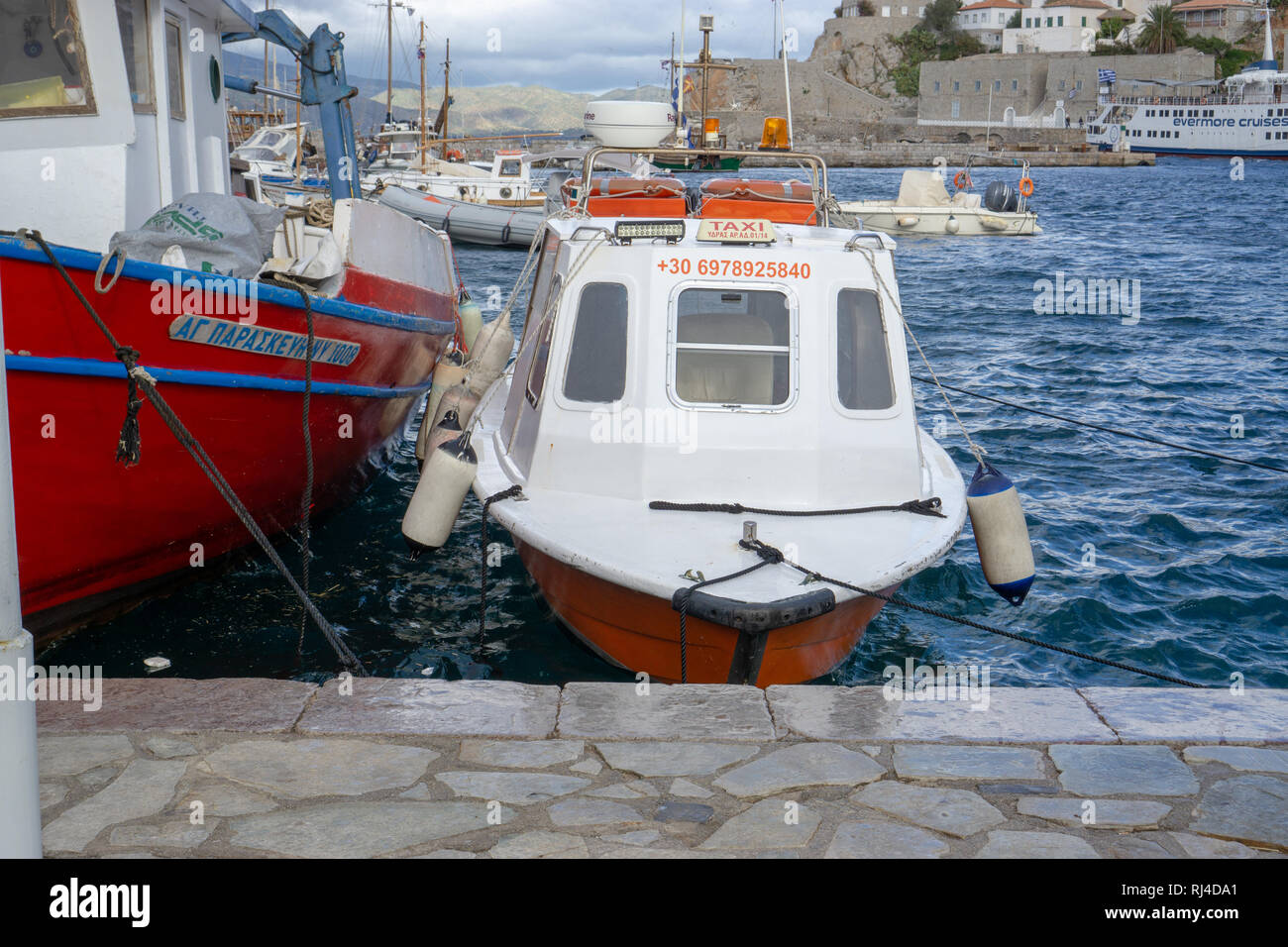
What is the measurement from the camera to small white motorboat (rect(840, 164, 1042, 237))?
114 ft

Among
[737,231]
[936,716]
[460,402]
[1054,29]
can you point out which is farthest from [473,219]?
[1054,29]

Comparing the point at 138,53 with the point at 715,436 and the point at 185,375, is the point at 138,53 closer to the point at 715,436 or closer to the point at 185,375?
the point at 185,375

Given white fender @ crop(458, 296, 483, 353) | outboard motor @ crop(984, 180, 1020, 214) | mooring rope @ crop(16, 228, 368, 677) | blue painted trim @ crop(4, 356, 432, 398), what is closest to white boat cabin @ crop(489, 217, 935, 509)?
mooring rope @ crop(16, 228, 368, 677)

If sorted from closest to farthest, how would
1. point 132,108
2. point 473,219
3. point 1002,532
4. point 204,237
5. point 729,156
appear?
point 132,108 → point 1002,532 → point 204,237 → point 729,156 → point 473,219

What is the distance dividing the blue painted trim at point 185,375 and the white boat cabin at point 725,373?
176 cm

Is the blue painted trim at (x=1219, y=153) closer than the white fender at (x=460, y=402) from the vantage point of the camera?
No

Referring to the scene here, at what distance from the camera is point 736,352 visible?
6.93 meters

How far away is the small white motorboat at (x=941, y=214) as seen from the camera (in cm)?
3481

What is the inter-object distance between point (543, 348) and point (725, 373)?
114cm

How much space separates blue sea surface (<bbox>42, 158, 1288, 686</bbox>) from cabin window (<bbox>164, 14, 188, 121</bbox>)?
11.1 ft

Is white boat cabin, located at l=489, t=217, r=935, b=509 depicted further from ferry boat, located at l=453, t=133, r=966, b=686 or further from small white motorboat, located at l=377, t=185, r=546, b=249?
small white motorboat, located at l=377, t=185, r=546, b=249

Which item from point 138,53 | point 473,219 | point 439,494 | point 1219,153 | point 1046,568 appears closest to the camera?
point 439,494

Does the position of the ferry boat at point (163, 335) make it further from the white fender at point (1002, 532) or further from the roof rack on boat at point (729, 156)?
the white fender at point (1002, 532)

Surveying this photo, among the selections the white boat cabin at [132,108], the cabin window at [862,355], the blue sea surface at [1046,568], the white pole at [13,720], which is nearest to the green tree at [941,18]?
the blue sea surface at [1046,568]
